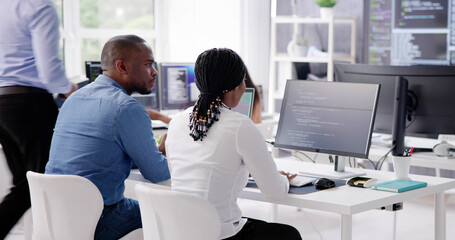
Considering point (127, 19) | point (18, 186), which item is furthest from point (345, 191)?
point (127, 19)

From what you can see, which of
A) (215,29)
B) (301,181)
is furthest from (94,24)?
(301,181)

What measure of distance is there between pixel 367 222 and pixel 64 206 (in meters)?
2.69

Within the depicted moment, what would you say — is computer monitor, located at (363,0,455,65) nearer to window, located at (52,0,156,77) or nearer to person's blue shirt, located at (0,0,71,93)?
window, located at (52,0,156,77)

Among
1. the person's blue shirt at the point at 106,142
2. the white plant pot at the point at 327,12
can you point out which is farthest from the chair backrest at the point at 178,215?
the white plant pot at the point at 327,12

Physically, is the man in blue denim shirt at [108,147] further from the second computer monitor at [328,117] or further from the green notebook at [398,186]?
the green notebook at [398,186]

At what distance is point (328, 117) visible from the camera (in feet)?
9.30

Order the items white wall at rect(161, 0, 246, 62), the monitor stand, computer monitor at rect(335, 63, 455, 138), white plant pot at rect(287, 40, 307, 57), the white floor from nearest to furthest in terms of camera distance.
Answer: the monitor stand → computer monitor at rect(335, 63, 455, 138) → the white floor → white plant pot at rect(287, 40, 307, 57) → white wall at rect(161, 0, 246, 62)

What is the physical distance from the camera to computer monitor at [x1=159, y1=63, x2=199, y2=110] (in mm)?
4934

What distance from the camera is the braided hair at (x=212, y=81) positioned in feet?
7.51

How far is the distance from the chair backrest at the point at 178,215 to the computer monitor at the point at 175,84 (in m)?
2.83

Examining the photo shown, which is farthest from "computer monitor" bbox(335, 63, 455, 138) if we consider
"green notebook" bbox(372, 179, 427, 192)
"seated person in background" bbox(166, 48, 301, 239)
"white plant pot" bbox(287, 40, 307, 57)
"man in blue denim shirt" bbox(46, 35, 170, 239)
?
"white plant pot" bbox(287, 40, 307, 57)

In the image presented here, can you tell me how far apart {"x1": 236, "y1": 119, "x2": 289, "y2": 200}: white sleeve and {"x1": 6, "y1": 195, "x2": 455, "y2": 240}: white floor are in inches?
75.8

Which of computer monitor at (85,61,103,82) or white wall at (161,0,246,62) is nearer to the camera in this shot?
computer monitor at (85,61,103,82)

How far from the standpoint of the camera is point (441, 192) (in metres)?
2.70
